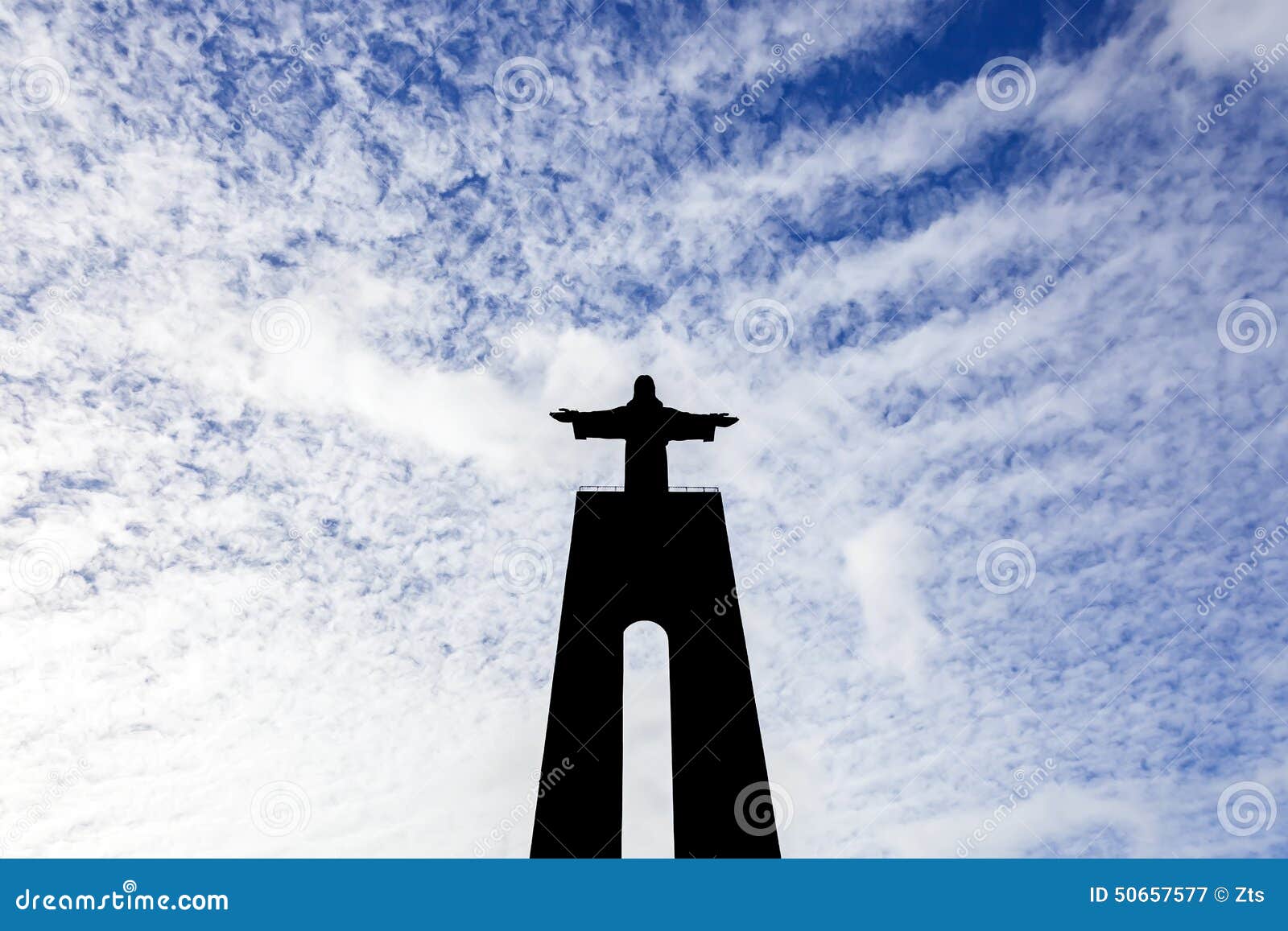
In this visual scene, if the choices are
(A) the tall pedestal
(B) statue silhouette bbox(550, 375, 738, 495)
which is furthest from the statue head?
(A) the tall pedestal

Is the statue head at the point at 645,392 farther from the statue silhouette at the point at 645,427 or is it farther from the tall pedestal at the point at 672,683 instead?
the tall pedestal at the point at 672,683

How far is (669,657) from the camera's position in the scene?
15836 mm

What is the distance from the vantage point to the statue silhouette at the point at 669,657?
46.1 feet

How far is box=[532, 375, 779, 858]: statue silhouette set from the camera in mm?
14047

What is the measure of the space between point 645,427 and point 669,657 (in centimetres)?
495

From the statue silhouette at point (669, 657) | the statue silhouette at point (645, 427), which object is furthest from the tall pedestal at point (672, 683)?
the statue silhouette at point (645, 427)

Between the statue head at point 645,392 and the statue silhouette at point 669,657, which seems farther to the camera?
the statue head at point 645,392

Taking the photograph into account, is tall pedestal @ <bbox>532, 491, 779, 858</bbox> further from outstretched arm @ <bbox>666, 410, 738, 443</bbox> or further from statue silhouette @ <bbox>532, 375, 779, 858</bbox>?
outstretched arm @ <bbox>666, 410, 738, 443</bbox>

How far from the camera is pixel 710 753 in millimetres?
14664

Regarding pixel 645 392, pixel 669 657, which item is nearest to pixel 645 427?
pixel 645 392

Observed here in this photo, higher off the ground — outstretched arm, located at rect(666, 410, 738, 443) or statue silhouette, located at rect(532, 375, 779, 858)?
outstretched arm, located at rect(666, 410, 738, 443)

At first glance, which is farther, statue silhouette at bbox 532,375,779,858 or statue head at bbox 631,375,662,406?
statue head at bbox 631,375,662,406

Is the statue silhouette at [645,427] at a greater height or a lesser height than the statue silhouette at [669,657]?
greater
